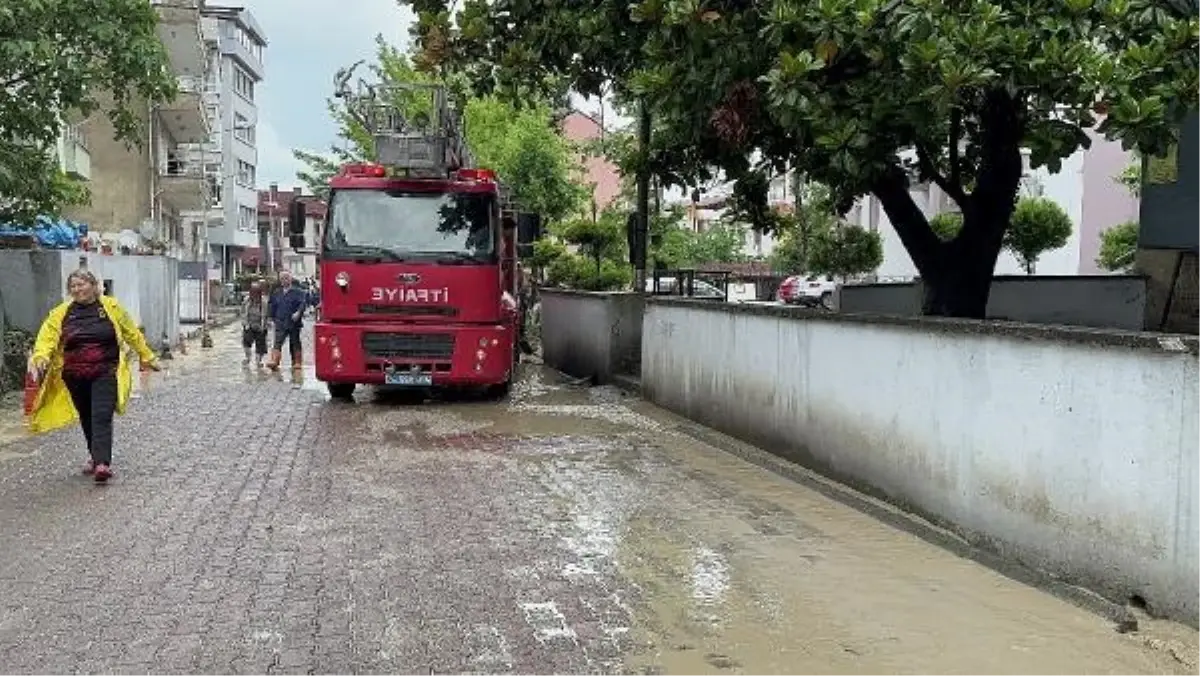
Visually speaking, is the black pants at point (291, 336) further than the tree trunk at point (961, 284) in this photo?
Yes

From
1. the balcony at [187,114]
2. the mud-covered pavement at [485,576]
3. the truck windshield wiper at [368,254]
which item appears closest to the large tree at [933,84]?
the mud-covered pavement at [485,576]

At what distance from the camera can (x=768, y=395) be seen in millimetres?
10492

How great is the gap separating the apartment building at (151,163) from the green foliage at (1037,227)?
1921cm

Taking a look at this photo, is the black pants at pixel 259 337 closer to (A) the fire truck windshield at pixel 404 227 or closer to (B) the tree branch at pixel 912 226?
(A) the fire truck windshield at pixel 404 227

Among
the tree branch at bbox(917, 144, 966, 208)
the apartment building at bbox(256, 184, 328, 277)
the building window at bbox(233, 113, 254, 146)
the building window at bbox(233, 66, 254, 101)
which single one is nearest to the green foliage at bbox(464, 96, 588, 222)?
the tree branch at bbox(917, 144, 966, 208)

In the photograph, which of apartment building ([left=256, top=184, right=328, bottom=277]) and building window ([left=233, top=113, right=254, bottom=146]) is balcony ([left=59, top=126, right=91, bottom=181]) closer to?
apartment building ([left=256, top=184, right=328, bottom=277])

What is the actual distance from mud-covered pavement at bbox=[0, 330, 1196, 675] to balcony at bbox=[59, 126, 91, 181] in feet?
48.5

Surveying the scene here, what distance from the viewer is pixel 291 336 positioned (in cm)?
1972

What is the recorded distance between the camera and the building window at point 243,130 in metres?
67.4

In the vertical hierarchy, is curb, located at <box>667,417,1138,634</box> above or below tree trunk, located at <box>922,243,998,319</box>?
below

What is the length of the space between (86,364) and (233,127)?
201 ft

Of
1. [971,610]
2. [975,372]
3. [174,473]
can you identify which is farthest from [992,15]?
[174,473]

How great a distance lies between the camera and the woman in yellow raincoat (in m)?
8.80

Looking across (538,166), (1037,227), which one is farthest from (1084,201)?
(538,166)
